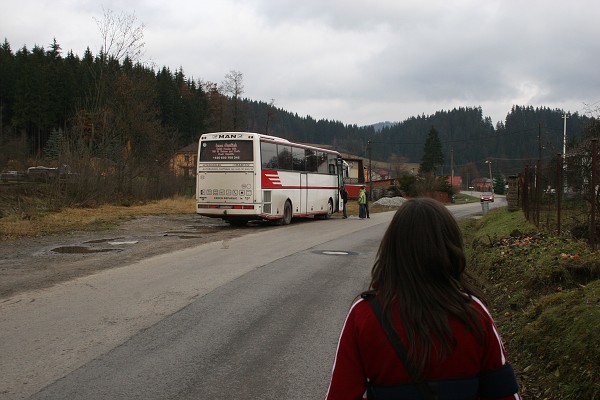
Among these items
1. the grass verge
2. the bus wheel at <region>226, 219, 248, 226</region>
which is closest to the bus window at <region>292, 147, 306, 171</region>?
the bus wheel at <region>226, 219, 248, 226</region>

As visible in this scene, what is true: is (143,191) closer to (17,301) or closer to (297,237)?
(297,237)

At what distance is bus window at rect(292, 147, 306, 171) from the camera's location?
25641 millimetres

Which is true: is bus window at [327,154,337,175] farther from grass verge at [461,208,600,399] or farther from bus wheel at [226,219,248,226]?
grass verge at [461,208,600,399]

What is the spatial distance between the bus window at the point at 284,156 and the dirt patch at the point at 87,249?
3609 millimetres

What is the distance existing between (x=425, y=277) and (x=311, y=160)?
84.9ft

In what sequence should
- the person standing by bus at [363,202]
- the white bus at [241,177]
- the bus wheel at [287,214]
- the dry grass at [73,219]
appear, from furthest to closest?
the person standing by bus at [363,202] < the bus wheel at [287,214] < the white bus at [241,177] < the dry grass at [73,219]

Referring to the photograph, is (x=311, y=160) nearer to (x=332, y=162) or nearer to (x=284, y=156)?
(x=332, y=162)

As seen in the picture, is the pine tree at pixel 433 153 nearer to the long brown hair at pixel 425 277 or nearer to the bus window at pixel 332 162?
the bus window at pixel 332 162

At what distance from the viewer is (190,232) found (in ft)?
65.4

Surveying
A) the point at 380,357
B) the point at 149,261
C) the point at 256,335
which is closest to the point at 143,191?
the point at 149,261

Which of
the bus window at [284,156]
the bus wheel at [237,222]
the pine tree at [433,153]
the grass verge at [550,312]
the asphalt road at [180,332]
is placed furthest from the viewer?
the pine tree at [433,153]

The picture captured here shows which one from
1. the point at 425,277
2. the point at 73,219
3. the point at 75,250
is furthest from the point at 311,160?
the point at 425,277

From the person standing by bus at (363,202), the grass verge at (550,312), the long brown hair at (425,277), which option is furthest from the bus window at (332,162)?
the long brown hair at (425,277)

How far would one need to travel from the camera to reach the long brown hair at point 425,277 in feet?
6.72
